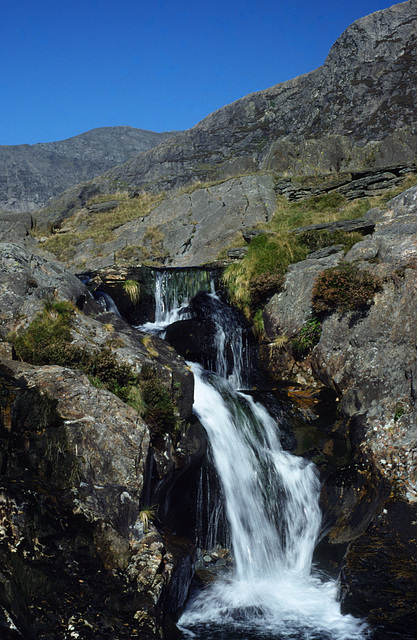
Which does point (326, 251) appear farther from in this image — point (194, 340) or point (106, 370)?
point (106, 370)

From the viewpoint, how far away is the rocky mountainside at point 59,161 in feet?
282

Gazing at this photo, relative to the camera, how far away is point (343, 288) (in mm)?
14680

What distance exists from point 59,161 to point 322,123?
70744 mm

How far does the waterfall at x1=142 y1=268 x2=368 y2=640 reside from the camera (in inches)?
294

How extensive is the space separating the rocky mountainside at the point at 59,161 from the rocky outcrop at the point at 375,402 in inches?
3025

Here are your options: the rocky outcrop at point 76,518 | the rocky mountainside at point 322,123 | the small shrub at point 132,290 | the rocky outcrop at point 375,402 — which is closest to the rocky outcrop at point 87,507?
the rocky outcrop at point 76,518

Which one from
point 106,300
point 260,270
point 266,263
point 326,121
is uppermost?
point 326,121

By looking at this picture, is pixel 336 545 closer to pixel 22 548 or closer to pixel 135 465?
pixel 135 465

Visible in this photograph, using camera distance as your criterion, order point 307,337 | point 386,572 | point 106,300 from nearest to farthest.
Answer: point 386,572
point 307,337
point 106,300

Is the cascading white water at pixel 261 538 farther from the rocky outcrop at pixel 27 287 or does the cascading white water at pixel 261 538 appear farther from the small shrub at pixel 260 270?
the small shrub at pixel 260 270

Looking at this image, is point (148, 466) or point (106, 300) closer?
point (148, 466)

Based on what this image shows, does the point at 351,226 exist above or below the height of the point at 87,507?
above

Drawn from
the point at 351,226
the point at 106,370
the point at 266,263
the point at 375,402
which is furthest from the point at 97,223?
the point at 375,402

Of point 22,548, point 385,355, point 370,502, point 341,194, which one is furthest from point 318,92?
point 22,548
